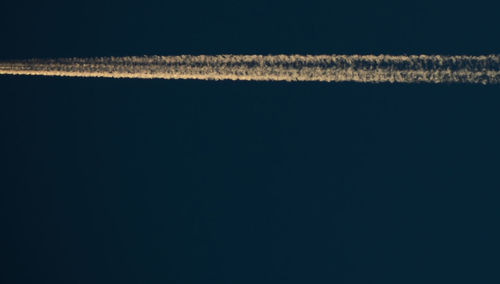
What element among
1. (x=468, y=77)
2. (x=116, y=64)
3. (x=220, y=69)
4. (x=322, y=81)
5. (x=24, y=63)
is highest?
(x=24, y=63)

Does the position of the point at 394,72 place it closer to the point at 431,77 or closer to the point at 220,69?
the point at 431,77

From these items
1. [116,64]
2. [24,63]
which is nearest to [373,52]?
[116,64]

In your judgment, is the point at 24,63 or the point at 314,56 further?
the point at 24,63

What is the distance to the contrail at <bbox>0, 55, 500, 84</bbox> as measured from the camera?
12.7 feet

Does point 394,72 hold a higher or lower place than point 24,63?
lower

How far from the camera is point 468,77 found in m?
3.84

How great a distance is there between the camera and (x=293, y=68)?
4.23m

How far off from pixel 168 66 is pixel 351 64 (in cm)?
130

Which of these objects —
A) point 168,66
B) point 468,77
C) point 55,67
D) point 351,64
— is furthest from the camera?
point 55,67

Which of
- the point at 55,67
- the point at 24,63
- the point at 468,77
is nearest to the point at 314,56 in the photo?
the point at 468,77

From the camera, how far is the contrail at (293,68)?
153 inches

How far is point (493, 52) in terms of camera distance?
3854 mm

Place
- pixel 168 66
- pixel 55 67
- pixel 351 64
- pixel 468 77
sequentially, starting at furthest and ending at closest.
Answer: pixel 55 67, pixel 168 66, pixel 351 64, pixel 468 77

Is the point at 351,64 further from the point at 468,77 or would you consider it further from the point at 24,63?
the point at 24,63
